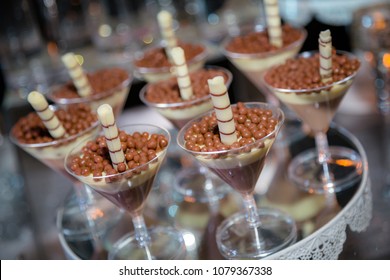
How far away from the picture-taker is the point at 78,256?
A: 1636 millimetres

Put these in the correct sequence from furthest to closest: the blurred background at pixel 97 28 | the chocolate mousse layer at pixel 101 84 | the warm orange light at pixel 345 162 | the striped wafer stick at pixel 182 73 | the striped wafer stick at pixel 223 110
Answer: the blurred background at pixel 97 28, the chocolate mousse layer at pixel 101 84, the warm orange light at pixel 345 162, the striped wafer stick at pixel 182 73, the striped wafer stick at pixel 223 110

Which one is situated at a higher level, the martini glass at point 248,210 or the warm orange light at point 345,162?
→ the martini glass at point 248,210

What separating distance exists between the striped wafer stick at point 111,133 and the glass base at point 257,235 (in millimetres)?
365

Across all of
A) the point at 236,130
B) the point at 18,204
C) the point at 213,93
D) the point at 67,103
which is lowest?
the point at 18,204

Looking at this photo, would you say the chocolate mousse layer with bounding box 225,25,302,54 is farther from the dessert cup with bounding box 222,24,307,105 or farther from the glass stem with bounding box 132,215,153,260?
the glass stem with bounding box 132,215,153,260

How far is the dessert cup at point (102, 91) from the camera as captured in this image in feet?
6.63

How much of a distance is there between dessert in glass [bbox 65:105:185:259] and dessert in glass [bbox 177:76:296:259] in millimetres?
92

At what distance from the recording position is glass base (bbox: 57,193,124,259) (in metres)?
1.70

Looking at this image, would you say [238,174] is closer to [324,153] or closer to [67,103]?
[324,153]

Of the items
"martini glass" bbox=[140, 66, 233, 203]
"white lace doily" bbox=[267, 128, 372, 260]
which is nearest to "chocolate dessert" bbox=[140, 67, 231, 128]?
"martini glass" bbox=[140, 66, 233, 203]

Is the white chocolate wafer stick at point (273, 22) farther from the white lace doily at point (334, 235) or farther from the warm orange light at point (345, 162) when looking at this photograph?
the white lace doily at point (334, 235)

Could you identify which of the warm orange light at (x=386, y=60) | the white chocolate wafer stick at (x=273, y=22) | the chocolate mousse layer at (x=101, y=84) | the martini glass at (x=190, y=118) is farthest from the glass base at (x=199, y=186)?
the warm orange light at (x=386, y=60)

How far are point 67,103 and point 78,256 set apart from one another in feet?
1.99
